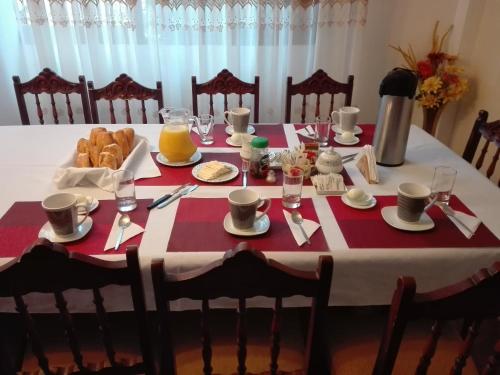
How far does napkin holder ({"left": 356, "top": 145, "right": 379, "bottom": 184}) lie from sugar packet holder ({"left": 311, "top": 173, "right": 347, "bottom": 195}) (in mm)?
86

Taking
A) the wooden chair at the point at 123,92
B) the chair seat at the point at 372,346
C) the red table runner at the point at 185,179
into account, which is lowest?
the chair seat at the point at 372,346

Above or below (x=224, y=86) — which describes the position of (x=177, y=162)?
below

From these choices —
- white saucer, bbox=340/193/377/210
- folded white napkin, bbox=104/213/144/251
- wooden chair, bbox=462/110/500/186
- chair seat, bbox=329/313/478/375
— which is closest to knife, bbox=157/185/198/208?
folded white napkin, bbox=104/213/144/251

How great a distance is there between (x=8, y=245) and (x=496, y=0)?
8.41ft

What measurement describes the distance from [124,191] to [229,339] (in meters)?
0.47

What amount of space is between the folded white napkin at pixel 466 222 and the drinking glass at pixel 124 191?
0.83 meters

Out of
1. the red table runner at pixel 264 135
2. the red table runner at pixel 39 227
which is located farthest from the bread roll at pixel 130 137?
the red table runner at pixel 39 227

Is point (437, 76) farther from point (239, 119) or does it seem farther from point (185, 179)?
point (185, 179)

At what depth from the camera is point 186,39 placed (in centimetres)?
231

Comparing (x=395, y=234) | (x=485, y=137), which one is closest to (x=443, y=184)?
(x=395, y=234)

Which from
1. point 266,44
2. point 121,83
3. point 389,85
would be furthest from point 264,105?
point 389,85

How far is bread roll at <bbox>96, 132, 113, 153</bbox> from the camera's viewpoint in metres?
1.29

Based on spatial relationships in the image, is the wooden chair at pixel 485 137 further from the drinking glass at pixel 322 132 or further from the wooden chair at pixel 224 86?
the wooden chair at pixel 224 86

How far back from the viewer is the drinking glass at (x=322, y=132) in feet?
4.86
